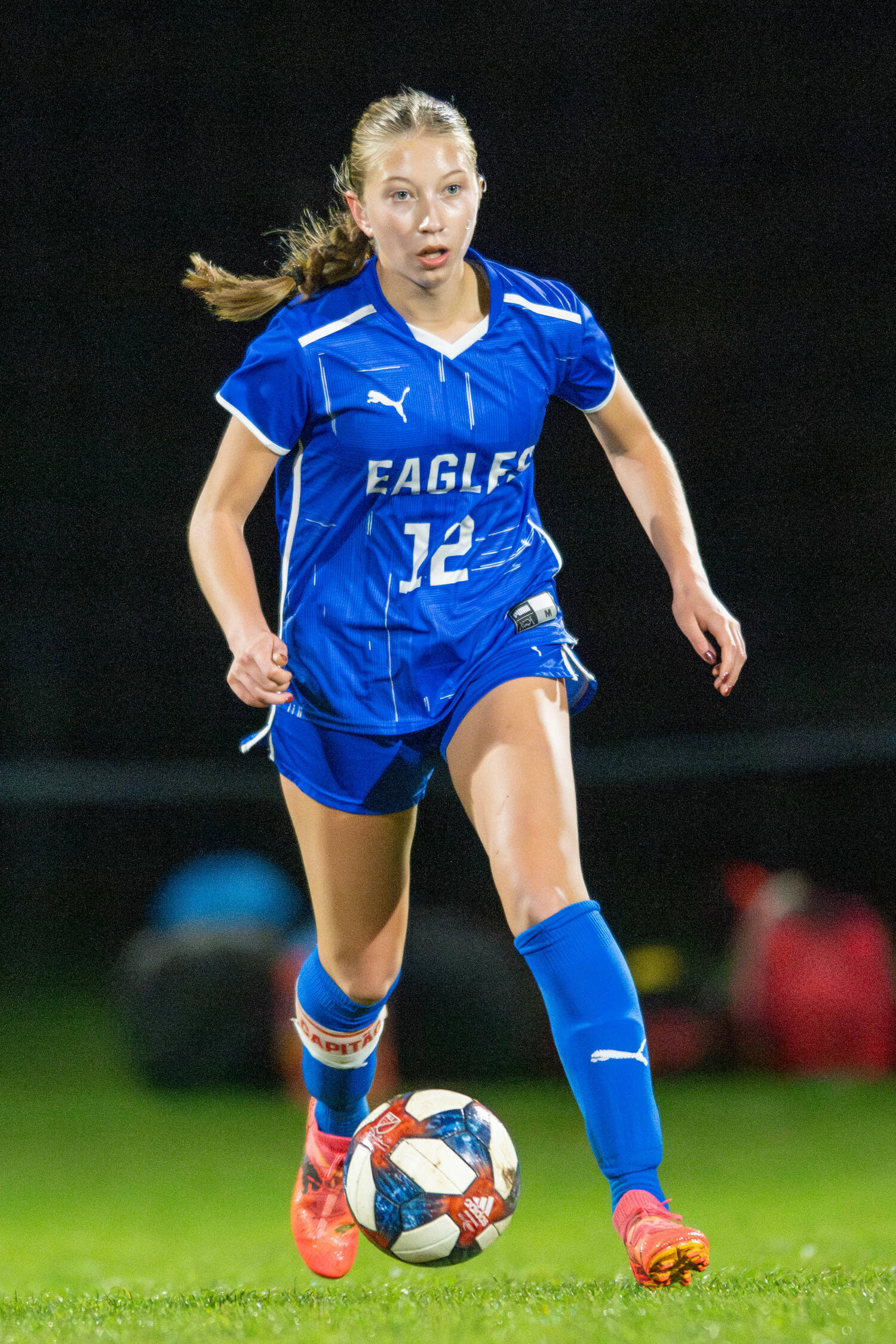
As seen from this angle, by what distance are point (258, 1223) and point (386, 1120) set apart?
7.38ft

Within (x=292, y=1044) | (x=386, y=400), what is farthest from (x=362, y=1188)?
(x=292, y=1044)

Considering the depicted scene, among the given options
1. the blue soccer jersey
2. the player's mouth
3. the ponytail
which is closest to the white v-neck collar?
the blue soccer jersey

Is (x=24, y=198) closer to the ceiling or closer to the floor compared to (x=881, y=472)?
closer to the ceiling

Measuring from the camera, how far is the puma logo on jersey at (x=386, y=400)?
2.95 metres

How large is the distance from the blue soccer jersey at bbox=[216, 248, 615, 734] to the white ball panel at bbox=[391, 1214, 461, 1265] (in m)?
0.89

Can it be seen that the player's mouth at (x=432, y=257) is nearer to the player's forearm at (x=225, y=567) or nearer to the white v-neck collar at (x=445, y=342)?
the white v-neck collar at (x=445, y=342)

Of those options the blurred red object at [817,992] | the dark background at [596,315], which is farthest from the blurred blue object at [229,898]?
the dark background at [596,315]

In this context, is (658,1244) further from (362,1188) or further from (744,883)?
(744,883)

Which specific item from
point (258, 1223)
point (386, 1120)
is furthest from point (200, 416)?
point (386, 1120)

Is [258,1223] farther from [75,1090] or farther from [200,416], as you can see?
[200,416]

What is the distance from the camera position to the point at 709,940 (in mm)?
9289

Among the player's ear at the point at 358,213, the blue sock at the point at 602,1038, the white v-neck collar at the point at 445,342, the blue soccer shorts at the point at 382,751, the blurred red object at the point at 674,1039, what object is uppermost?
the player's ear at the point at 358,213

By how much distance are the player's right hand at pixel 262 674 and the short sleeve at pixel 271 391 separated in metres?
0.47

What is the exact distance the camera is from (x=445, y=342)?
9.95 feet
